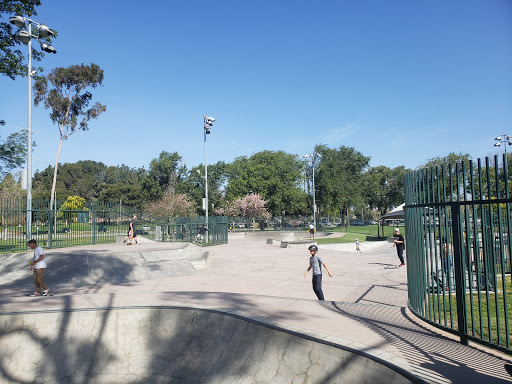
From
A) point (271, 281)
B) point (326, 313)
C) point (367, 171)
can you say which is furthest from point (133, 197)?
point (326, 313)

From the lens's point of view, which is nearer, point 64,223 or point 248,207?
point 64,223

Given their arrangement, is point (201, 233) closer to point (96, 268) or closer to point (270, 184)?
point (96, 268)

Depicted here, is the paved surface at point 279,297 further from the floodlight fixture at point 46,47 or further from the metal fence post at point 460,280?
the floodlight fixture at point 46,47

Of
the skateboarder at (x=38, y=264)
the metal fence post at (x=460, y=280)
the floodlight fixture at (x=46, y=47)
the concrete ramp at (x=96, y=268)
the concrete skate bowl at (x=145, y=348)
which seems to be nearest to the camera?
the metal fence post at (x=460, y=280)

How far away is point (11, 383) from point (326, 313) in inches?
207

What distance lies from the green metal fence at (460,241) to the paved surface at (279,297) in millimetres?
390

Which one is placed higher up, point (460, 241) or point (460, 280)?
point (460, 241)

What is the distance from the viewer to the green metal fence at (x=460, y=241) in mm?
4012

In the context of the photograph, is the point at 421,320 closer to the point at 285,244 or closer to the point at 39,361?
the point at 39,361

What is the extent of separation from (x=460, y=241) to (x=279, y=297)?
13.4 ft

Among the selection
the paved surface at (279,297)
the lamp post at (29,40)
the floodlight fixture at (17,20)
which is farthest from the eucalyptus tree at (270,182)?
the floodlight fixture at (17,20)

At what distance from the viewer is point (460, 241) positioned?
469 cm

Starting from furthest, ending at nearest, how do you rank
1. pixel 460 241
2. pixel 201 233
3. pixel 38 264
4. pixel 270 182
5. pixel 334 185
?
pixel 334 185
pixel 270 182
pixel 201 233
pixel 38 264
pixel 460 241

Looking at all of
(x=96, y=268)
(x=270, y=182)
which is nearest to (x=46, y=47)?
(x=96, y=268)
